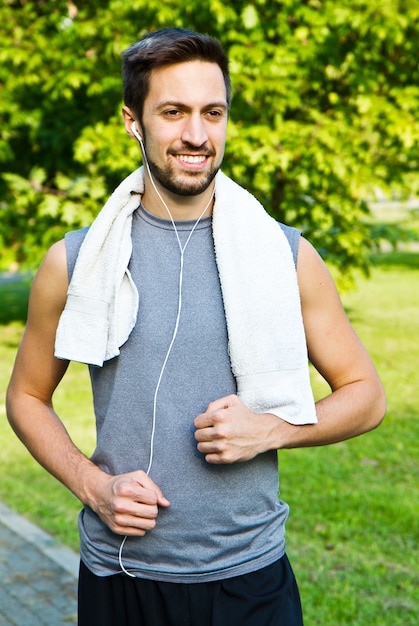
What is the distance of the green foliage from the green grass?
7.03ft

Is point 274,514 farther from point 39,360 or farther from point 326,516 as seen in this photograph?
point 326,516

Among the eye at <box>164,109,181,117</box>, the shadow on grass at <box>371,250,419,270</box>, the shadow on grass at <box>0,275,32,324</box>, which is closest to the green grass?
the eye at <box>164,109,181,117</box>

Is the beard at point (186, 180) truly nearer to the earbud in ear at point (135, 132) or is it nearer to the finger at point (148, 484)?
the earbud in ear at point (135, 132)

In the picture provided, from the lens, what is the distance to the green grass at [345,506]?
16.0ft

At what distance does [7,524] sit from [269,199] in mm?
6243

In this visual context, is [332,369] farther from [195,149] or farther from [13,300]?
[13,300]

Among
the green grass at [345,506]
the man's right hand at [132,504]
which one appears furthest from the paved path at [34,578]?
the man's right hand at [132,504]

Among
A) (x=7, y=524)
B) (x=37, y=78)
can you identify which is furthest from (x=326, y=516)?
(x=37, y=78)

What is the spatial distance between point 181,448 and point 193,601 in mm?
367

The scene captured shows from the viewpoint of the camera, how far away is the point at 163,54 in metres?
2.30

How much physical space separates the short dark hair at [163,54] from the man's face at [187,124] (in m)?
0.02

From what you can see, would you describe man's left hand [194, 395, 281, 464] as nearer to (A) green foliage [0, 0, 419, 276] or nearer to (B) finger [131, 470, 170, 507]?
(B) finger [131, 470, 170, 507]

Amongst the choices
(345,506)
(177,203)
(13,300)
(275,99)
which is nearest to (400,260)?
(13,300)

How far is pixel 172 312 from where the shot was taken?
2.30 metres
